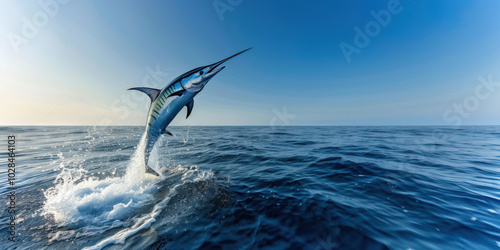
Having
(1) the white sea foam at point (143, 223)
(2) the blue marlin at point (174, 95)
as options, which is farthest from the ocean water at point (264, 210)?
(2) the blue marlin at point (174, 95)

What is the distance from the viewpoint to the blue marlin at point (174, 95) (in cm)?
398

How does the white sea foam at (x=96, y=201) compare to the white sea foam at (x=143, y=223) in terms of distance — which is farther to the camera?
the white sea foam at (x=96, y=201)

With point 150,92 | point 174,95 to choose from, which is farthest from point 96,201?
point 174,95

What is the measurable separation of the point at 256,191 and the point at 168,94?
3.91m

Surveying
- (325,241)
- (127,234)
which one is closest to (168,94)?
(127,234)

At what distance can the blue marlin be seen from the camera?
157 inches

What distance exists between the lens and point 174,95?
13.4 feet

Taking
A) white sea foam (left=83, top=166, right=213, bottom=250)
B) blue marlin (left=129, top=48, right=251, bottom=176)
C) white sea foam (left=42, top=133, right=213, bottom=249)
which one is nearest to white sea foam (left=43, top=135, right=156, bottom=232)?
white sea foam (left=42, top=133, right=213, bottom=249)

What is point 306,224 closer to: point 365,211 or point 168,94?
point 365,211

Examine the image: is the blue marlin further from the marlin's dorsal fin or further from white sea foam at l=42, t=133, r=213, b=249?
white sea foam at l=42, t=133, r=213, b=249

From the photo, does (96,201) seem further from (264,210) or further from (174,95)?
(264,210)

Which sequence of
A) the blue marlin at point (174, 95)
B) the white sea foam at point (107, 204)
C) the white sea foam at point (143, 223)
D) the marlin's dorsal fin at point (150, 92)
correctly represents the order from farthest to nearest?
the marlin's dorsal fin at point (150, 92)
the blue marlin at point (174, 95)
the white sea foam at point (107, 204)
the white sea foam at point (143, 223)

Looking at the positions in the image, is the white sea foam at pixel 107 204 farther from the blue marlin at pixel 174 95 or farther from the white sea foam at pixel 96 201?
the blue marlin at pixel 174 95

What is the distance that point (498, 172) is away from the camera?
23.9ft
